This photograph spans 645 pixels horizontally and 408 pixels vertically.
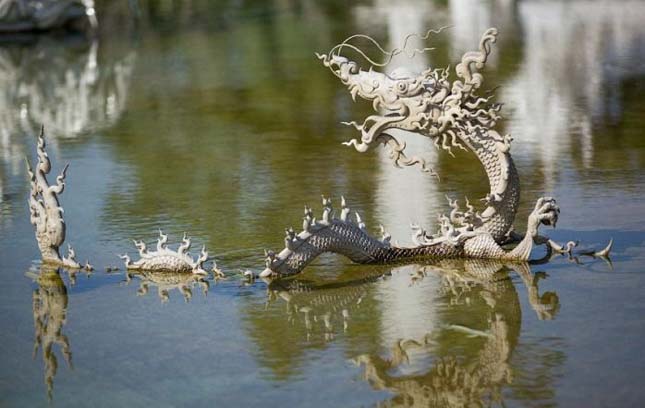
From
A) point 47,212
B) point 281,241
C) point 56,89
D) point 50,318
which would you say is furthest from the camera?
point 56,89

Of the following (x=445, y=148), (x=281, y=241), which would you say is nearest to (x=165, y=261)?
(x=281, y=241)

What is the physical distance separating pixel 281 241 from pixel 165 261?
37.9 inches

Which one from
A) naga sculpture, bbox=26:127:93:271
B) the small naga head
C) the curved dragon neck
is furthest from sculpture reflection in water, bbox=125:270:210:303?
the curved dragon neck

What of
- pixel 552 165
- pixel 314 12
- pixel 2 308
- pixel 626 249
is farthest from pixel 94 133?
pixel 314 12

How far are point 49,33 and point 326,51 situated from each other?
6091 millimetres

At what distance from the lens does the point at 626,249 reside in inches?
346

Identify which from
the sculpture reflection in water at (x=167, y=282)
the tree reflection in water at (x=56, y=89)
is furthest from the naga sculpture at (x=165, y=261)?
the tree reflection in water at (x=56, y=89)

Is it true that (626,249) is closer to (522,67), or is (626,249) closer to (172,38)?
(522,67)

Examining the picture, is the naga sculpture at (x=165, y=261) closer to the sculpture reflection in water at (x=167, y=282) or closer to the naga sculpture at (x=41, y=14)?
the sculpture reflection in water at (x=167, y=282)

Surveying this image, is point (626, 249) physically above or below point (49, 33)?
below

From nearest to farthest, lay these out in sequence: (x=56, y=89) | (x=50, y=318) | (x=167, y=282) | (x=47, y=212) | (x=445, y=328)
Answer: (x=445, y=328) < (x=50, y=318) < (x=167, y=282) < (x=47, y=212) < (x=56, y=89)

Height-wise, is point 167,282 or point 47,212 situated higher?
point 47,212

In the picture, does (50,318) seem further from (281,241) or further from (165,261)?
(281,241)

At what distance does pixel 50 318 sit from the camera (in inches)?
316
